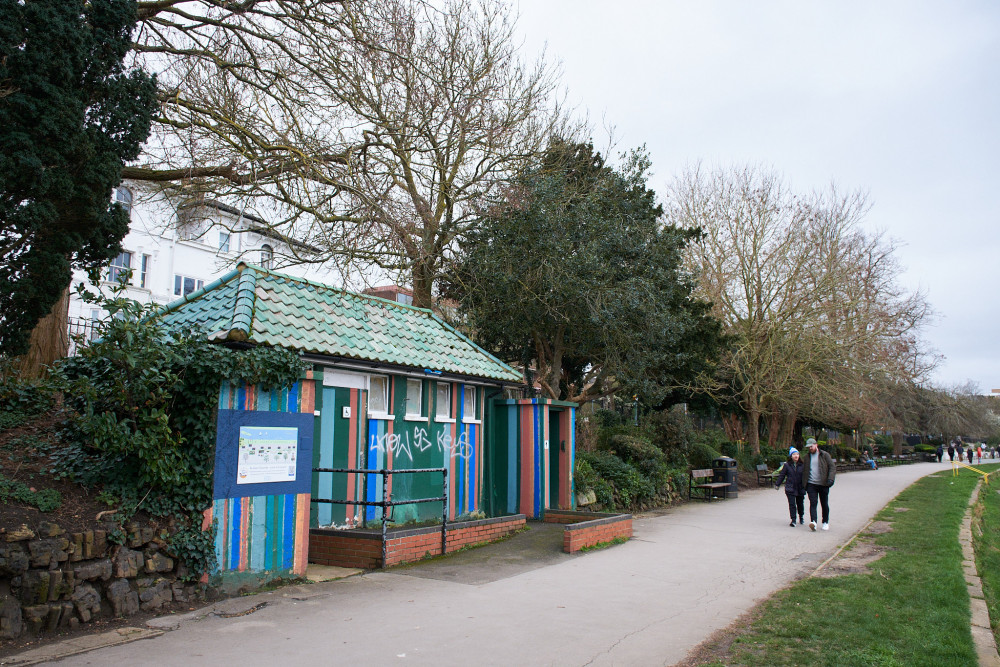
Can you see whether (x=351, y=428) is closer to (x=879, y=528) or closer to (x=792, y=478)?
(x=792, y=478)

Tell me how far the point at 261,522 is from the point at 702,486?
14497 millimetres

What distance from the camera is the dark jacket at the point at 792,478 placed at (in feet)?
46.3

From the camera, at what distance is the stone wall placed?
5805 millimetres

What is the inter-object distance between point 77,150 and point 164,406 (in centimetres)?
354

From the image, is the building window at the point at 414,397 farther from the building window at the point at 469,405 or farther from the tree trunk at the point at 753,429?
the tree trunk at the point at 753,429

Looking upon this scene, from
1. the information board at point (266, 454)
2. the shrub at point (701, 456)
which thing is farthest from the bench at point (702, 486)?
the information board at point (266, 454)

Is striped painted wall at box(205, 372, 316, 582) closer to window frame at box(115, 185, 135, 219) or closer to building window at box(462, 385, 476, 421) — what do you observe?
window frame at box(115, 185, 135, 219)

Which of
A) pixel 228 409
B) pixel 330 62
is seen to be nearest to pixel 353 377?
pixel 228 409

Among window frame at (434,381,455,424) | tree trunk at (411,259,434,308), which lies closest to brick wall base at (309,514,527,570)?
window frame at (434,381,455,424)

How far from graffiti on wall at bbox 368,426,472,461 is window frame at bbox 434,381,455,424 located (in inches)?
9.9

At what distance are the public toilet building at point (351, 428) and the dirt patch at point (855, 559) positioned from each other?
526cm

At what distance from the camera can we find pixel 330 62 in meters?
13.0

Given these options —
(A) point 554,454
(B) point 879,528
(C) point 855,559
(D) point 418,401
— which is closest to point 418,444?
(D) point 418,401

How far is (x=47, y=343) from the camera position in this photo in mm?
11023
